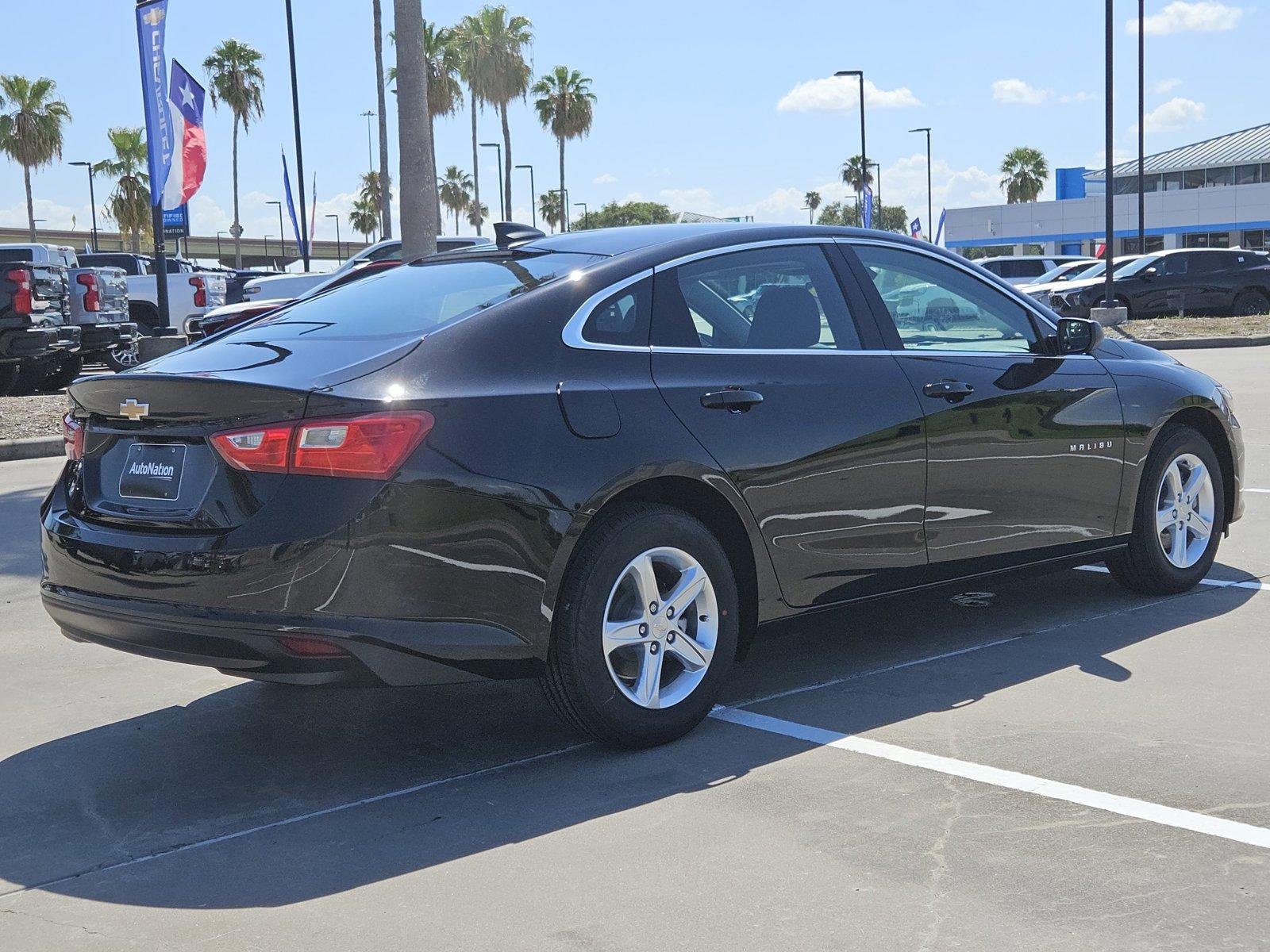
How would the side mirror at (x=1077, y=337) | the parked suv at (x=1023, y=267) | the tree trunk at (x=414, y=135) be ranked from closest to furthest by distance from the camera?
the side mirror at (x=1077, y=337) → the tree trunk at (x=414, y=135) → the parked suv at (x=1023, y=267)

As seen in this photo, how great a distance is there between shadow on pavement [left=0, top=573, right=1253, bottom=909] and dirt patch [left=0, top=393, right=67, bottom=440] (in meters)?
9.63

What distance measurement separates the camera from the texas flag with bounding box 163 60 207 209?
59.6 feet

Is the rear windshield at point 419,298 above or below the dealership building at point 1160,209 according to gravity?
below

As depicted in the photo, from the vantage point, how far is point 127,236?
90438 mm

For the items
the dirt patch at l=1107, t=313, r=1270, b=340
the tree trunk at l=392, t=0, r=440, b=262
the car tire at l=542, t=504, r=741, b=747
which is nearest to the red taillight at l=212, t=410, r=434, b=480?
the car tire at l=542, t=504, r=741, b=747

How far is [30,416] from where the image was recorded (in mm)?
14422

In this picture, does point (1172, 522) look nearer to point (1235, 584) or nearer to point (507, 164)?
point (1235, 584)

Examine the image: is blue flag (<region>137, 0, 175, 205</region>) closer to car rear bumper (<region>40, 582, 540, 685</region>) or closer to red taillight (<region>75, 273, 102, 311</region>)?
red taillight (<region>75, 273, 102, 311</region>)

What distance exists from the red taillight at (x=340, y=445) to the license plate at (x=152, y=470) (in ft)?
1.04

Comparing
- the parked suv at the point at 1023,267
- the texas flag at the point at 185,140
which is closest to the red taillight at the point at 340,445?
the texas flag at the point at 185,140

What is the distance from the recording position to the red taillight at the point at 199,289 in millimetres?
25203

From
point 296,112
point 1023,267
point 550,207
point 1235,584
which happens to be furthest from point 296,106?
point 550,207

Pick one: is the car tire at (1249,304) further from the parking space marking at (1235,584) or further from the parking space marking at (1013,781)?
the parking space marking at (1013,781)

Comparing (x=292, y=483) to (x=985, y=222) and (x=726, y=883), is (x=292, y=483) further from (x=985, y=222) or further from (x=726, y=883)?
(x=985, y=222)
